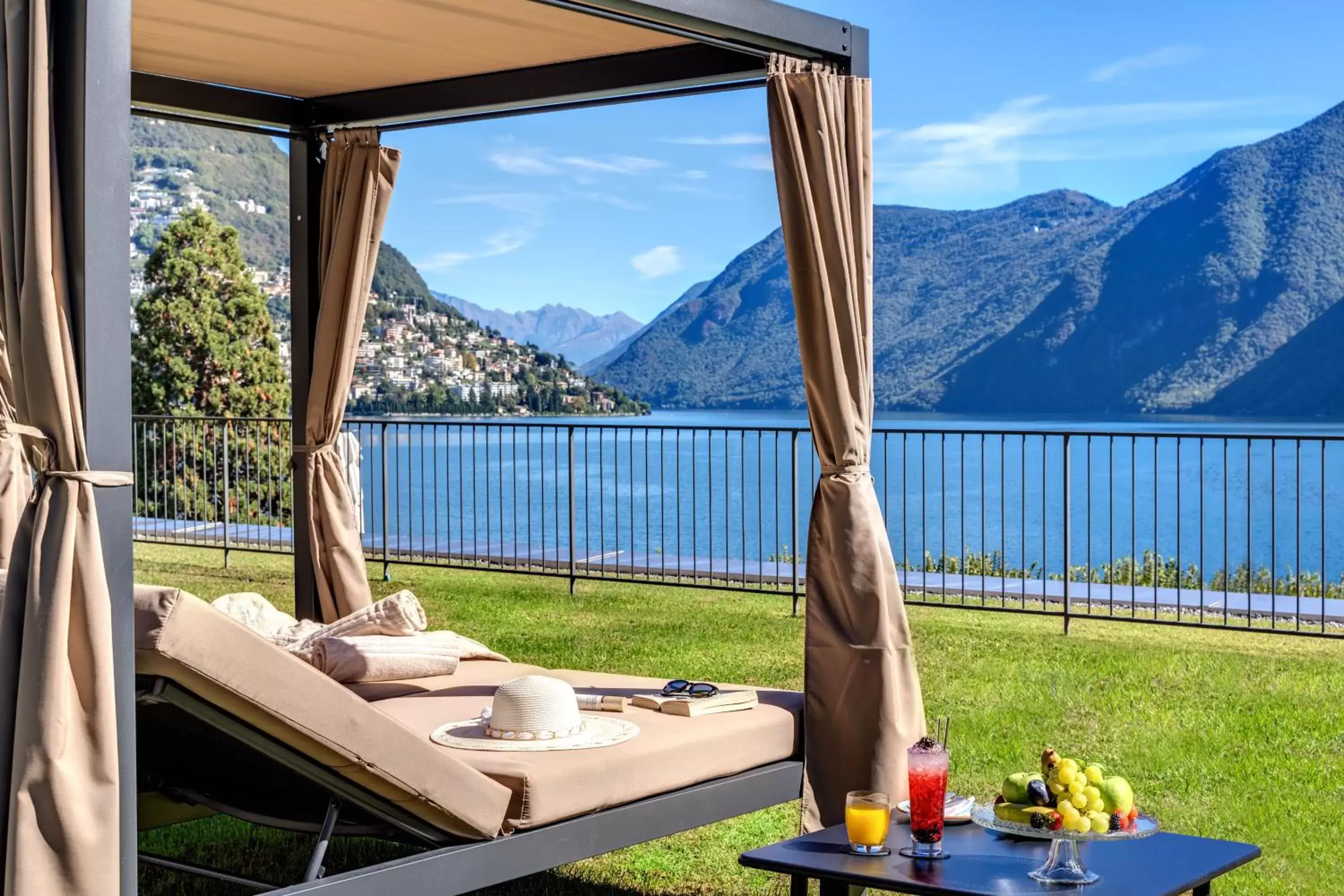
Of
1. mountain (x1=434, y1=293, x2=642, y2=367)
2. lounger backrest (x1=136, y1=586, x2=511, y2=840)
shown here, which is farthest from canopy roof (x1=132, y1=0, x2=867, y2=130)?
mountain (x1=434, y1=293, x2=642, y2=367)

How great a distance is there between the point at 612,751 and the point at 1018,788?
1012 millimetres

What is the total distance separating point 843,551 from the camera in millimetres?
4344

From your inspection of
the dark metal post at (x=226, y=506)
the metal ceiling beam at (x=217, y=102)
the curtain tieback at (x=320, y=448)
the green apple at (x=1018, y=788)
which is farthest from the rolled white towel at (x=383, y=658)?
the dark metal post at (x=226, y=506)

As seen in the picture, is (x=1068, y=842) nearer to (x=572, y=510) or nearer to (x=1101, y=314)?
(x=572, y=510)

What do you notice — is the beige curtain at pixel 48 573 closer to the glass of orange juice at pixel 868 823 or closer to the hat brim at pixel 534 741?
the hat brim at pixel 534 741

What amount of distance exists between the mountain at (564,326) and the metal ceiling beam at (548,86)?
4700cm

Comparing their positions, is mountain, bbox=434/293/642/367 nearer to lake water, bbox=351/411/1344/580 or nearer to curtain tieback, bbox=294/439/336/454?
lake water, bbox=351/411/1344/580

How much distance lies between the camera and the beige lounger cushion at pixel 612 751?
3350mm

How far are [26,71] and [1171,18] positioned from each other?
67.3 meters

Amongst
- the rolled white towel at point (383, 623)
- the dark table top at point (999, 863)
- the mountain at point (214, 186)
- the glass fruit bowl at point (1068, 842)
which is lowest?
the dark table top at point (999, 863)

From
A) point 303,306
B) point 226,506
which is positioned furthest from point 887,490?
point 226,506

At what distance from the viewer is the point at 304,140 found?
607 cm

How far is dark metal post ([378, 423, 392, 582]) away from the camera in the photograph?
31.4 ft

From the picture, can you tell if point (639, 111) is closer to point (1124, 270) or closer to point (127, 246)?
point (1124, 270)
